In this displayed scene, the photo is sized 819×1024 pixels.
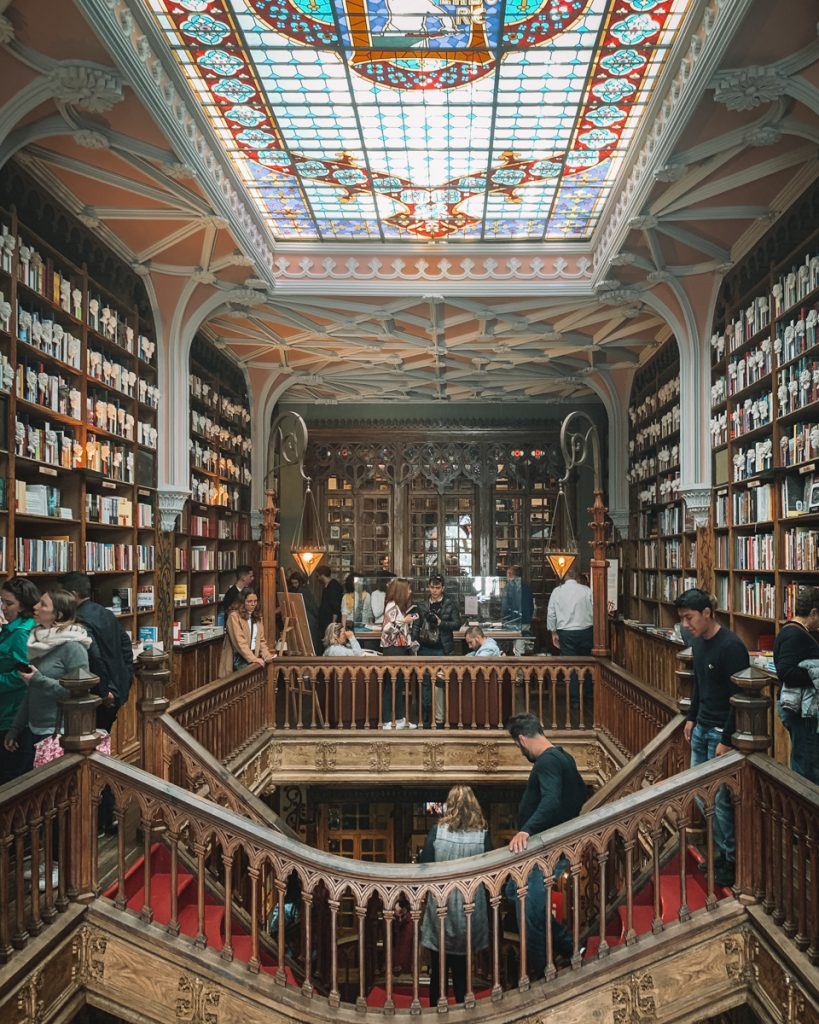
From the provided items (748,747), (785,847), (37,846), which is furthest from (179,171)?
(785,847)

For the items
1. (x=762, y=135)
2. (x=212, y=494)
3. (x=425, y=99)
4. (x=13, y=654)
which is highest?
(x=425, y=99)

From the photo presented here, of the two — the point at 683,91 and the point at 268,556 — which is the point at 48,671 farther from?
A: the point at 683,91

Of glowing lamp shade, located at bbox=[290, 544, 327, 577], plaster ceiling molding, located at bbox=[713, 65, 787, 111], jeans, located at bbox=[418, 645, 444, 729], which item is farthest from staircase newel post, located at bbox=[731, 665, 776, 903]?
glowing lamp shade, located at bbox=[290, 544, 327, 577]

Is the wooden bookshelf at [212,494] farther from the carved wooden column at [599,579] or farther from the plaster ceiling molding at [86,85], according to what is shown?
the plaster ceiling molding at [86,85]

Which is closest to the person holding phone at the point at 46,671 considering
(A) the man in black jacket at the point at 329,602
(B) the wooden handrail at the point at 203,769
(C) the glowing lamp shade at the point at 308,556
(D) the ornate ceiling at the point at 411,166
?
(B) the wooden handrail at the point at 203,769

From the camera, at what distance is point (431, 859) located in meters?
4.77

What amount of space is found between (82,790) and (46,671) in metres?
0.73

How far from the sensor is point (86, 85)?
15.5 ft

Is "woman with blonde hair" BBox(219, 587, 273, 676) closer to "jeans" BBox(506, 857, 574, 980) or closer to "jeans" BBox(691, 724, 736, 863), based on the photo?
"jeans" BBox(506, 857, 574, 980)

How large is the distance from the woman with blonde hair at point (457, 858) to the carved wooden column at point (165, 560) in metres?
4.26

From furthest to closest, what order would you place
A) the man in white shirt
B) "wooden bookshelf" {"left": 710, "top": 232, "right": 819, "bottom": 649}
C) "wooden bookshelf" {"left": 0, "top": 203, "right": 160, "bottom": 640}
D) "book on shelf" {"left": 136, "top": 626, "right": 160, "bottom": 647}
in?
1. the man in white shirt
2. "book on shelf" {"left": 136, "top": 626, "right": 160, "bottom": 647}
3. "wooden bookshelf" {"left": 710, "top": 232, "right": 819, "bottom": 649}
4. "wooden bookshelf" {"left": 0, "top": 203, "right": 160, "bottom": 640}

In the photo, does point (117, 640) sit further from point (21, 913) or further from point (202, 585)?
point (202, 585)

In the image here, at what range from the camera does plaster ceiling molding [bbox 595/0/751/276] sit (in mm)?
4363

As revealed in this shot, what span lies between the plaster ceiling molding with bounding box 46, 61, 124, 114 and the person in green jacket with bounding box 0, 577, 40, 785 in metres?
2.69
